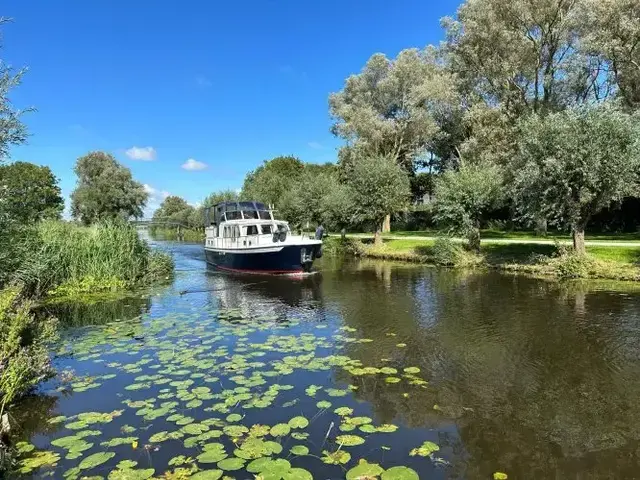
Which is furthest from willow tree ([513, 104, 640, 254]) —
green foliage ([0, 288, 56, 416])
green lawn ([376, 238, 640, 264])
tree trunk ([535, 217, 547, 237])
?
green foliage ([0, 288, 56, 416])

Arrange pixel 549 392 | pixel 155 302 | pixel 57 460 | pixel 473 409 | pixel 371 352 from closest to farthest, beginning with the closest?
pixel 57 460
pixel 473 409
pixel 549 392
pixel 371 352
pixel 155 302

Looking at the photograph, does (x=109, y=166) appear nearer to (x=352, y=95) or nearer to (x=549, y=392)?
(x=352, y=95)

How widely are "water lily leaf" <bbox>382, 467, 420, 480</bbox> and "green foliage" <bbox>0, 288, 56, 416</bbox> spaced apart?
5.10 meters

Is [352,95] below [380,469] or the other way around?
the other way around

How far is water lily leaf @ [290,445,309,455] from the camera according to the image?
234 inches

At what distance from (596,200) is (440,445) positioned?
60.8ft

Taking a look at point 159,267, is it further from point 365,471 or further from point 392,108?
point 392,108

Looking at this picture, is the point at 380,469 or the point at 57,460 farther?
the point at 57,460

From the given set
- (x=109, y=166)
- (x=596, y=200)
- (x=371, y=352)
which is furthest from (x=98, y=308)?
(x=109, y=166)

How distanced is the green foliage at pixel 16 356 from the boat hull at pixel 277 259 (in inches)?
640

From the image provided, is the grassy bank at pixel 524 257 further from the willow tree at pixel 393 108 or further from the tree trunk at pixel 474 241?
the willow tree at pixel 393 108

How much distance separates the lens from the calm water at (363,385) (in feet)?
19.8

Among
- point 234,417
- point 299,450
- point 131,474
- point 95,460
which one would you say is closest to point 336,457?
point 299,450

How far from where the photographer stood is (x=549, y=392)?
823cm
